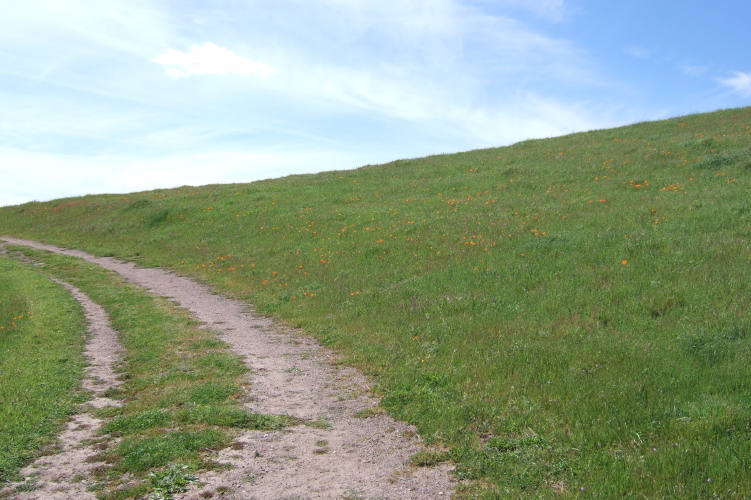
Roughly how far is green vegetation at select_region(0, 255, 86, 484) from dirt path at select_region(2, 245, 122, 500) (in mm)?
173

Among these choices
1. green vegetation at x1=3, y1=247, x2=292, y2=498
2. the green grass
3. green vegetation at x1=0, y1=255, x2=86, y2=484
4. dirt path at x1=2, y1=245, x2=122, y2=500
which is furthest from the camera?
green vegetation at x1=0, y1=255, x2=86, y2=484

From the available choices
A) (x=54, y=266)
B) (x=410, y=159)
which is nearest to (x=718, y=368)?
(x=54, y=266)

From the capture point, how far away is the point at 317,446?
22.4 feet

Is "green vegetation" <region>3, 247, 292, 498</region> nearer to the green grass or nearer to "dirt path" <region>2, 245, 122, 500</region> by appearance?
"dirt path" <region>2, 245, 122, 500</region>

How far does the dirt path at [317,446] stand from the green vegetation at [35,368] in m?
2.55

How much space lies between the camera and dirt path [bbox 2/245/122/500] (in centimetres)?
568

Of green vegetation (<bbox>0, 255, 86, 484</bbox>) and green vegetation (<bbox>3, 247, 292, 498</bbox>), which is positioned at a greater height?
green vegetation (<bbox>0, 255, 86, 484</bbox>)

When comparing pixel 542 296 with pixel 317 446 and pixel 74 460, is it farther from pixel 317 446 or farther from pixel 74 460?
pixel 74 460

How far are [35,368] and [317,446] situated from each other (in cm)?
630

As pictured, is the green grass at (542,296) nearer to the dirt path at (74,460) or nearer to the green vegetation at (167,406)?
the green vegetation at (167,406)

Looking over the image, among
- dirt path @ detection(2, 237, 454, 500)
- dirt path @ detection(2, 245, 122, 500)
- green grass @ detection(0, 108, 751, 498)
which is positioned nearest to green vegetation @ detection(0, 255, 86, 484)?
dirt path @ detection(2, 245, 122, 500)

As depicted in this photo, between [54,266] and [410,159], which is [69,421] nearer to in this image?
[54,266]

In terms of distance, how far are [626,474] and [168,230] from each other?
29189 millimetres

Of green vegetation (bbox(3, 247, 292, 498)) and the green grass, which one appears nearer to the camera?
the green grass
